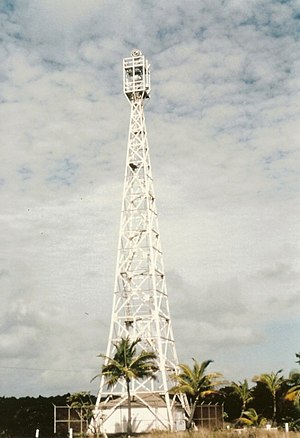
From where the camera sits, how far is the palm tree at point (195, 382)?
46.1 metres

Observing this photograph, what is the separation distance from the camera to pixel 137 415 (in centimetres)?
4912

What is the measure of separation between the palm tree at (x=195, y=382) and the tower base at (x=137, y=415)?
240 centimetres

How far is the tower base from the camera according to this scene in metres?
48.1

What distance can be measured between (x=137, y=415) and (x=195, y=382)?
6117 mm

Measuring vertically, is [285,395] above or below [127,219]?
below

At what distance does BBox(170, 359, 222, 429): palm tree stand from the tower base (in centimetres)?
240

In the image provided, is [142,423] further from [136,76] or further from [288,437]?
[136,76]

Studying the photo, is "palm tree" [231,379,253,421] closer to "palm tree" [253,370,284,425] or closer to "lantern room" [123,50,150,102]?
"palm tree" [253,370,284,425]

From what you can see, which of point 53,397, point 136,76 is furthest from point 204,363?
point 53,397

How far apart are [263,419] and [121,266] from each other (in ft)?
56.8

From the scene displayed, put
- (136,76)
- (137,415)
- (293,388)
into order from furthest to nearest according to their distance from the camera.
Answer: (136,76) < (293,388) < (137,415)

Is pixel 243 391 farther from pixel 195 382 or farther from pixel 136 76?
pixel 136 76

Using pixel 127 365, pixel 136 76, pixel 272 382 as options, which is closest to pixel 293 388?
pixel 272 382

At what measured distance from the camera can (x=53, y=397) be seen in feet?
268
